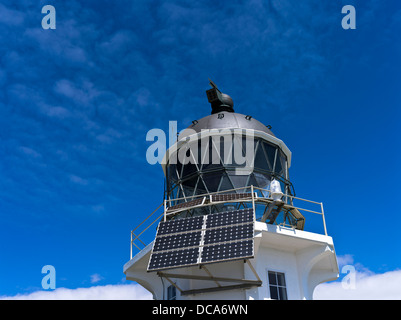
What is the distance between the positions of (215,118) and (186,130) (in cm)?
140

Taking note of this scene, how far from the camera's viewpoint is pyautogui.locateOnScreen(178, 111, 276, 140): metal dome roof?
2005 cm

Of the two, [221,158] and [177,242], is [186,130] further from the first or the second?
[177,242]

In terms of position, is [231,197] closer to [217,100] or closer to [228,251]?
[228,251]

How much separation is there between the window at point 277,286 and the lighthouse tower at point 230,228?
1.4 inches

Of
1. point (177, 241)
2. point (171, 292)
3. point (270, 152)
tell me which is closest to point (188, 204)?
point (177, 241)

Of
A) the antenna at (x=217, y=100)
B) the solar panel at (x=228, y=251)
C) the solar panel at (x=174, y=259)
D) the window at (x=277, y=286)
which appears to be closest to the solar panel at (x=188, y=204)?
the solar panel at (x=174, y=259)

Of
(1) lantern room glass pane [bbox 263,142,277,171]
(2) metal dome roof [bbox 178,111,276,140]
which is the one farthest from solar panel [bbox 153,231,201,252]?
(2) metal dome roof [bbox 178,111,276,140]

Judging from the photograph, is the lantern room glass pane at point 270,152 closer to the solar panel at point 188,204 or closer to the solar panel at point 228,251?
the solar panel at point 188,204

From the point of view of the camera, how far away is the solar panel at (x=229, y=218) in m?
15.3

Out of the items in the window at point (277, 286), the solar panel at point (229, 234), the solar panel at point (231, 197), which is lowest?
the window at point (277, 286)

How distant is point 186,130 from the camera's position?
67.6ft

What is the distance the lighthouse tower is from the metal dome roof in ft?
0.16
